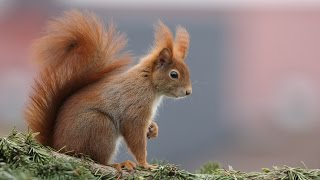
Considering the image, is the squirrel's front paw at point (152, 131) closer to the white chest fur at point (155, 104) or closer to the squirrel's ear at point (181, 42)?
the white chest fur at point (155, 104)

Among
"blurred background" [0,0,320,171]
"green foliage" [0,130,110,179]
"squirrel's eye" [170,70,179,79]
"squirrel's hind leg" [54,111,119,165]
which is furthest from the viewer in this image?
"blurred background" [0,0,320,171]

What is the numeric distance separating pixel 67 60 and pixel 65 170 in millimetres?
744

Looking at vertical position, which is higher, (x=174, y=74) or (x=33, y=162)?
(x=174, y=74)

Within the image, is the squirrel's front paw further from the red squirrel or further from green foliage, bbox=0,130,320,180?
green foliage, bbox=0,130,320,180

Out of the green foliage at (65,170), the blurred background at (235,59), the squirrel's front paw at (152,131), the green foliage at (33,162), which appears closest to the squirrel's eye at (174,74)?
A: the squirrel's front paw at (152,131)

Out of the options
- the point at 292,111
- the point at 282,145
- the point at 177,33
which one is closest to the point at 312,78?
the point at 292,111

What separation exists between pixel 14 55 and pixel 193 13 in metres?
3.14

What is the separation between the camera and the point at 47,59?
257cm

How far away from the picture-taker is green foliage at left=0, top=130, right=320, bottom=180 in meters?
1.89

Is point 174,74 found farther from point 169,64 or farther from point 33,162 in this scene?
point 33,162

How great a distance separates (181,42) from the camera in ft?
9.66

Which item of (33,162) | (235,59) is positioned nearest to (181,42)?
(33,162)

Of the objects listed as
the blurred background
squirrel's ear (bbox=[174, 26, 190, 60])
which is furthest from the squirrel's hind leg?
the blurred background

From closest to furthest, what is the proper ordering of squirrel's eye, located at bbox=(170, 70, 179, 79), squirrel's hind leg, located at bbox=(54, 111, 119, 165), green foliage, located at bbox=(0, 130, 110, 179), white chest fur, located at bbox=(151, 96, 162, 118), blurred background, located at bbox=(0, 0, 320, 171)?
green foliage, located at bbox=(0, 130, 110, 179), squirrel's hind leg, located at bbox=(54, 111, 119, 165), white chest fur, located at bbox=(151, 96, 162, 118), squirrel's eye, located at bbox=(170, 70, 179, 79), blurred background, located at bbox=(0, 0, 320, 171)
